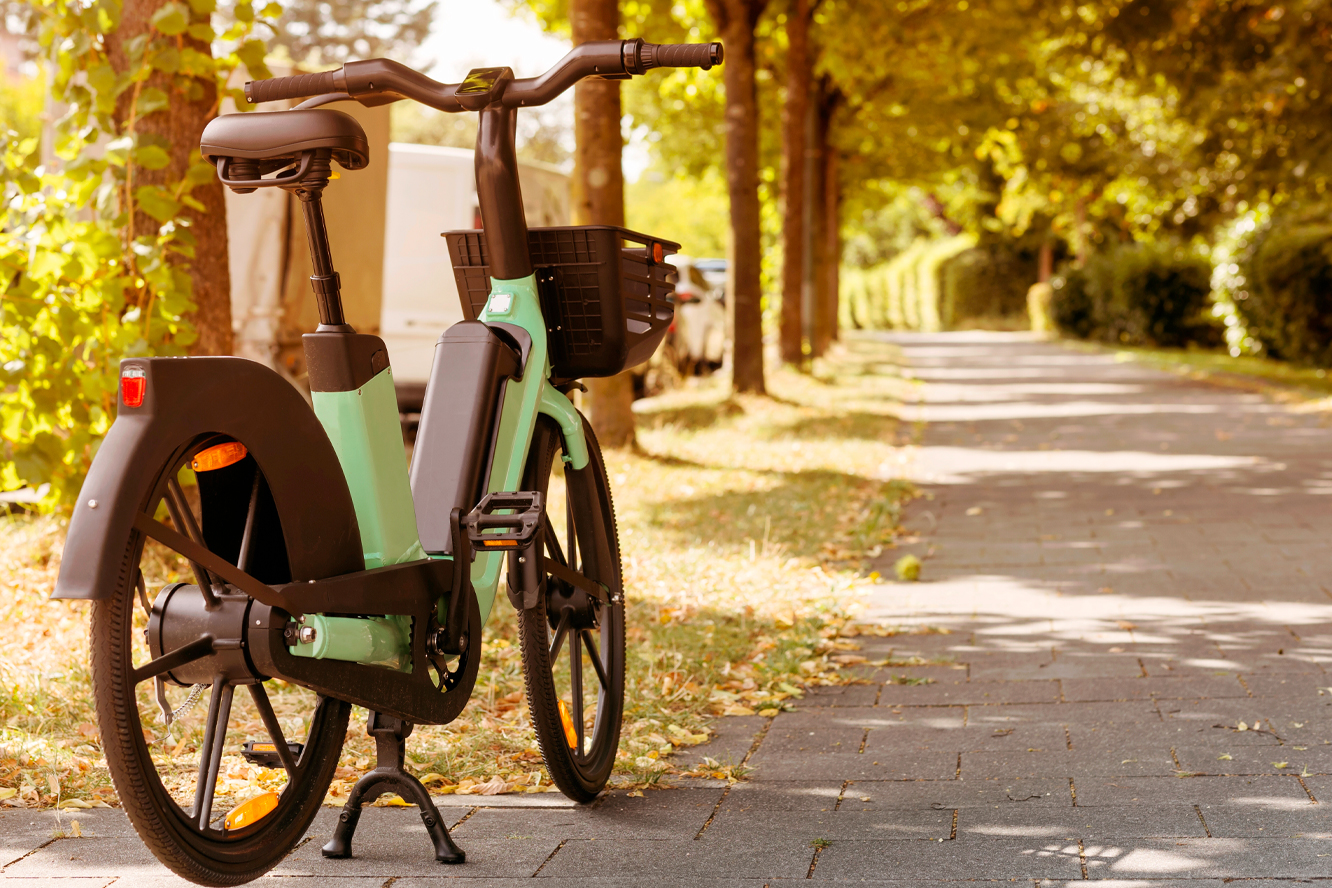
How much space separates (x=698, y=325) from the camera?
18781 millimetres

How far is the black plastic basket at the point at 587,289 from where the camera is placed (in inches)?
129

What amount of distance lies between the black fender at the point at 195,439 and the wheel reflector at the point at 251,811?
1.41ft

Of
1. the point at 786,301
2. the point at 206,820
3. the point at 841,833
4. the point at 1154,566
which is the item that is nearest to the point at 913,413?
the point at 786,301

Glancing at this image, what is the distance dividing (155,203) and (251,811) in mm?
3391

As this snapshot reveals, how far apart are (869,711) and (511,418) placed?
1.82 m

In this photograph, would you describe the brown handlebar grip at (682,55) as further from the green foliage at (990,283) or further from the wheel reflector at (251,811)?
the green foliage at (990,283)

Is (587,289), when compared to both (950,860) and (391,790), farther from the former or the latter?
(950,860)

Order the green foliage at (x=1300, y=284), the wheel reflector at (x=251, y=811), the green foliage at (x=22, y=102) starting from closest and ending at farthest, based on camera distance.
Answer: the wheel reflector at (x=251, y=811) < the green foliage at (x=1300, y=284) < the green foliage at (x=22, y=102)

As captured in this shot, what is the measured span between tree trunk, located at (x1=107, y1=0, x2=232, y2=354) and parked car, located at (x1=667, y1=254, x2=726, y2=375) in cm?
994

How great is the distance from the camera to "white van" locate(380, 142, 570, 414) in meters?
10.6

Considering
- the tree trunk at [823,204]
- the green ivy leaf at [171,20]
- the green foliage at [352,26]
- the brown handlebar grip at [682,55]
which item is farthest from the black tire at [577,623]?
the green foliage at [352,26]

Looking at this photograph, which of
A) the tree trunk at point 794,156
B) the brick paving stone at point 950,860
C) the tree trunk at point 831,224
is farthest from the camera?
the tree trunk at point 831,224

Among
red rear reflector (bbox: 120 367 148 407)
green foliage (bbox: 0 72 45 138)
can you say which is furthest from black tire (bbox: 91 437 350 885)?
green foliage (bbox: 0 72 45 138)

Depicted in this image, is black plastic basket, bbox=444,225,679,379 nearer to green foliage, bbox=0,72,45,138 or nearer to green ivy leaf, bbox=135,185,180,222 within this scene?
green ivy leaf, bbox=135,185,180,222
